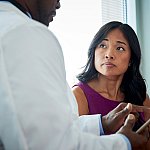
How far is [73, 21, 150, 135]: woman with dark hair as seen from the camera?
1.52 m

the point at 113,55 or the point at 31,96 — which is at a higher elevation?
the point at 31,96

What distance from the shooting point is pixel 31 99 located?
48cm

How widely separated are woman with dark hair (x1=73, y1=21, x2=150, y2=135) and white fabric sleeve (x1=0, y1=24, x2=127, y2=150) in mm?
979

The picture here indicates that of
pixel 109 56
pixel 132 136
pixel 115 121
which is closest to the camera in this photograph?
pixel 132 136

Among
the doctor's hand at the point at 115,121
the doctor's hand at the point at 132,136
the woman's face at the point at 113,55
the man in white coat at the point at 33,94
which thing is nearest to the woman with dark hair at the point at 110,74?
the woman's face at the point at 113,55

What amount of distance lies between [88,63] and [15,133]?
1.17m

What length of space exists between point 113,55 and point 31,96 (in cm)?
108

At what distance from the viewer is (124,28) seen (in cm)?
158

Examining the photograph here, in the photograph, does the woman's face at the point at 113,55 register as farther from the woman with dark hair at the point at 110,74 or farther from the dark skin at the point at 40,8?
the dark skin at the point at 40,8

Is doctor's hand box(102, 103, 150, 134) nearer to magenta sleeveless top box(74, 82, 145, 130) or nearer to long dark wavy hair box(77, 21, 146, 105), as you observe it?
magenta sleeveless top box(74, 82, 145, 130)

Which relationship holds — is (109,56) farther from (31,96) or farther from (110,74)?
(31,96)

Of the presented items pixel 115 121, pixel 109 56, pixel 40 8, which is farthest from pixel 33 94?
pixel 109 56

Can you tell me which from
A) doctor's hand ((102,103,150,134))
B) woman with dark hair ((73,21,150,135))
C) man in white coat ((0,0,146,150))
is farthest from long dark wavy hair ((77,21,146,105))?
man in white coat ((0,0,146,150))

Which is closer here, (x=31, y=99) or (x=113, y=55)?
(x=31, y=99)
